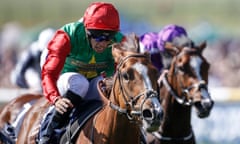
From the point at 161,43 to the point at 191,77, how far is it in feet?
3.59

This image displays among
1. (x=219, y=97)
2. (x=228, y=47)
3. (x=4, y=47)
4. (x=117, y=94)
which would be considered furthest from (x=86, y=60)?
(x=4, y=47)

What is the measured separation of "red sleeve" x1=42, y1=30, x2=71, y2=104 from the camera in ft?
16.3

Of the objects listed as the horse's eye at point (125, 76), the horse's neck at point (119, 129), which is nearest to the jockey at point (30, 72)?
the horse's neck at point (119, 129)

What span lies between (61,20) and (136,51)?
1065 cm

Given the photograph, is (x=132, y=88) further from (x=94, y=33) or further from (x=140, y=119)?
(x=94, y=33)

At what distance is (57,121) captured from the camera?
5.18m

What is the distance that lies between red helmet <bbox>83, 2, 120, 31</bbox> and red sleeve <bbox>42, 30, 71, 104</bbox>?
0.66 ft

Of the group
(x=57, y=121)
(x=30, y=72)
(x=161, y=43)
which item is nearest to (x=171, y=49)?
(x=161, y=43)

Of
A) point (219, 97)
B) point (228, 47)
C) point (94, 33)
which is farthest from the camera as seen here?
point (228, 47)

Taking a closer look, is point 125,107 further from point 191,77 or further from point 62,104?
point 191,77

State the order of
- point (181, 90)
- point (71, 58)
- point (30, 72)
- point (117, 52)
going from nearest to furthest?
point (117, 52) → point (71, 58) → point (181, 90) → point (30, 72)

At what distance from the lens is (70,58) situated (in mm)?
5293

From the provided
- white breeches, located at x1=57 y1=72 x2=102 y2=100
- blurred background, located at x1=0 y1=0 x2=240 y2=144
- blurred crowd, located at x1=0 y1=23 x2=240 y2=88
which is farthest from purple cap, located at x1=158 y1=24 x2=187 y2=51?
blurred crowd, located at x1=0 y1=23 x2=240 y2=88

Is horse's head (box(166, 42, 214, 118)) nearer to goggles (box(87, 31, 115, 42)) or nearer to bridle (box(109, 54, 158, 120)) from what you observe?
goggles (box(87, 31, 115, 42))
